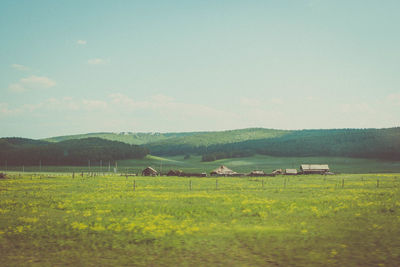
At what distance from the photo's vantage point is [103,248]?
50.7 feet

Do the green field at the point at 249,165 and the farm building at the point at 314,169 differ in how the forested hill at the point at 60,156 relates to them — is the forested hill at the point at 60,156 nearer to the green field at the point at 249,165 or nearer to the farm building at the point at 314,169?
the green field at the point at 249,165

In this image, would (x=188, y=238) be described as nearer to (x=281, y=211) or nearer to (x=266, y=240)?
(x=266, y=240)

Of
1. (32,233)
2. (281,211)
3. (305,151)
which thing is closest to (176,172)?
(281,211)

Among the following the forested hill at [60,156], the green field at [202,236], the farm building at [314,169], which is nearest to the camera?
the green field at [202,236]

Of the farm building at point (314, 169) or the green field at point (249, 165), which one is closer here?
the farm building at point (314, 169)

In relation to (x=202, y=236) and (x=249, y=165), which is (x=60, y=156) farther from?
(x=202, y=236)

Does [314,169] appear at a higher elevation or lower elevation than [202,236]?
lower

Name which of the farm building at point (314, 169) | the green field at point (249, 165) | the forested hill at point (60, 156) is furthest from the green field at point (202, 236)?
the forested hill at point (60, 156)

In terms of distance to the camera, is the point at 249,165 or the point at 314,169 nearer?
the point at 314,169

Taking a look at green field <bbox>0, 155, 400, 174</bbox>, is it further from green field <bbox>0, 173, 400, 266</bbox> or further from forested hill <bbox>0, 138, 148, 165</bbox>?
green field <bbox>0, 173, 400, 266</bbox>

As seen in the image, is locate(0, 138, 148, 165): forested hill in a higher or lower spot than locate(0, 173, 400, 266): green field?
higher

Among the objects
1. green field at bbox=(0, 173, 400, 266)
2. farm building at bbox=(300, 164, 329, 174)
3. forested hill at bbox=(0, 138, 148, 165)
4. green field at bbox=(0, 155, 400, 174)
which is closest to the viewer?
green field at bbox=(0, 173, 400, 266)

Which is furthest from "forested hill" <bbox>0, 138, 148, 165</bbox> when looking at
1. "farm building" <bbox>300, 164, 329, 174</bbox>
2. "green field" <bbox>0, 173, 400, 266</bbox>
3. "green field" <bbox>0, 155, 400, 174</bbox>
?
"green field" <bbox>0, 173, 400, 266</bbox>

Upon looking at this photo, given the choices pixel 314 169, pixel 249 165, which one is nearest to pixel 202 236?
pixel 314 169
